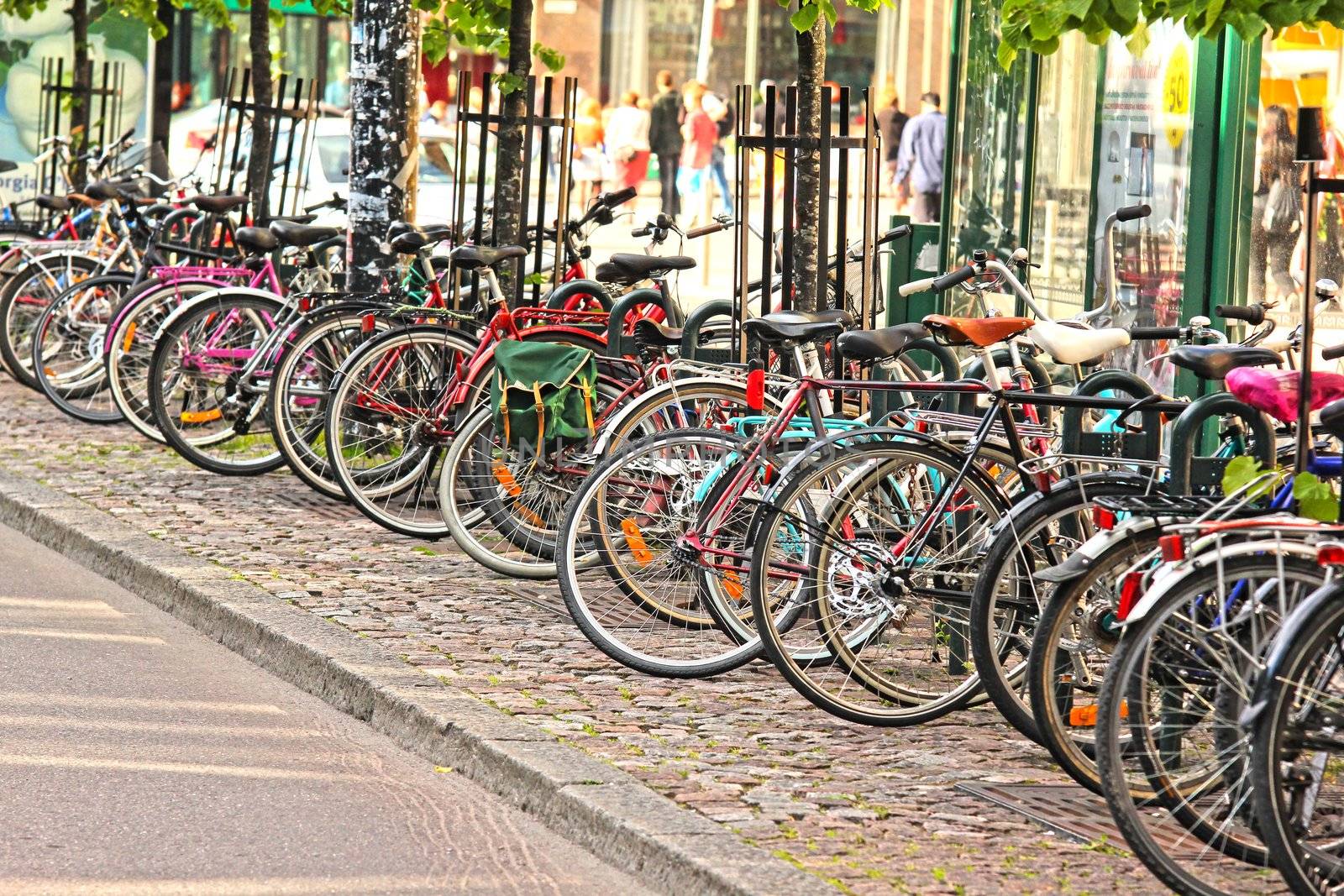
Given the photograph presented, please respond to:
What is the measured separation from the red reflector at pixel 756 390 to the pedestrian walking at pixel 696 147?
1943cm

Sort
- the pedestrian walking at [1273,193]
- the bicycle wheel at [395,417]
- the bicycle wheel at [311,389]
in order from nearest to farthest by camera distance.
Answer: the pedestrian walking at [1273,193]
the bicycle wheel at [395,417]
the bicycle wheel at [311,389]

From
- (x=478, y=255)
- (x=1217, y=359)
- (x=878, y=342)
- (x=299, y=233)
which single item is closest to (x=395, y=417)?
(x=478, y=255)

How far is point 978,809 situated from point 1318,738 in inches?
41.6

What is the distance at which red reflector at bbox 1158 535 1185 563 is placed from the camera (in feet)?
13.5

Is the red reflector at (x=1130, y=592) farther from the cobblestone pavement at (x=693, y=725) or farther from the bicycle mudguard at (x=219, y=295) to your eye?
the bicycle mudguard at (x=219, y=295)

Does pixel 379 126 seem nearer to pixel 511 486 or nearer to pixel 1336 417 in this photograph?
pixel 511 486

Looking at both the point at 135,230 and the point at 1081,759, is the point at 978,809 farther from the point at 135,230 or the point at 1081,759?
the point at 135,230

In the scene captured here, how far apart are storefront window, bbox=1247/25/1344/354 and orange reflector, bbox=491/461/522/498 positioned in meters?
2.87

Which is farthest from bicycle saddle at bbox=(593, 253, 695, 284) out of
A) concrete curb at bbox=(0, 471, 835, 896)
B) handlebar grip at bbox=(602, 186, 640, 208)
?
concrete curb at bbox=(0, 471, 835, 896)

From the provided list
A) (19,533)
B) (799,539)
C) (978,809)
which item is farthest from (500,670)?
(19,533)

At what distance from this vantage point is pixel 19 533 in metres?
8.65

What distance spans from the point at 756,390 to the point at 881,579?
0.87 metres

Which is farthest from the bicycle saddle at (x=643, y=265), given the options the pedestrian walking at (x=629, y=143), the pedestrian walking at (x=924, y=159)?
the pedestrian walking at (x=629, y=143)

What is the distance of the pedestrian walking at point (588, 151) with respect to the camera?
85.1 feet
